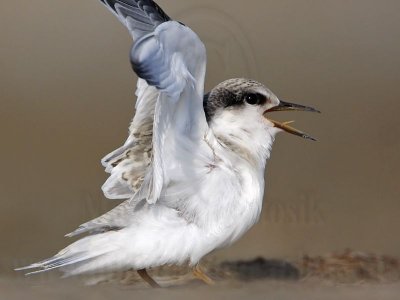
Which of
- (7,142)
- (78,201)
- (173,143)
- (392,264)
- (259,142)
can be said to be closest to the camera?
(173,143)

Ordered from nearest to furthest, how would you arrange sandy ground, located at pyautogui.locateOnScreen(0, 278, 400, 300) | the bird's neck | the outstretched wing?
the outstretched wing
sandy ground, located at pyautogui.locateOnScreen(0, 278, 400, 300)
the bird's neck

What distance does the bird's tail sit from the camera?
3.67m

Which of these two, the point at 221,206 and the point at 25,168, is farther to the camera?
the point at 25,168

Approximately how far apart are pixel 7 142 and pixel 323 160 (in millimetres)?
1598

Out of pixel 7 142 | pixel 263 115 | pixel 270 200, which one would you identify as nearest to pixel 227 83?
pixel 263 115

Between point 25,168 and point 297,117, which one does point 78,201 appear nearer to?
point 25,168

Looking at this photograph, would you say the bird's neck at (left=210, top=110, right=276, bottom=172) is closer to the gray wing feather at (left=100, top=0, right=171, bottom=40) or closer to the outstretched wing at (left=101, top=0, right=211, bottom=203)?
Answer: the outstretched wing at (left=101, top=0, right=211, bottom=203)

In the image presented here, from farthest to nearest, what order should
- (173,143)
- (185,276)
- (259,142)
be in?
1. (185,276)
2. (259,142)
3. (173,143)

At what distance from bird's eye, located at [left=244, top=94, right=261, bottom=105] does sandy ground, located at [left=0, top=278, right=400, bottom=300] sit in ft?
1.71

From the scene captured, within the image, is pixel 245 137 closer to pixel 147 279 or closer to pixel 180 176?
pixel 180 176

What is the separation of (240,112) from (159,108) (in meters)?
0.54

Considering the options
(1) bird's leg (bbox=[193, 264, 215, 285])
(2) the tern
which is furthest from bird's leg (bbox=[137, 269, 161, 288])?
(1) bird's leg (bbox=[193, 264, 215, 285])

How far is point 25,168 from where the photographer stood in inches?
253

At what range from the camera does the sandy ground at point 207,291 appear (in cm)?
364
